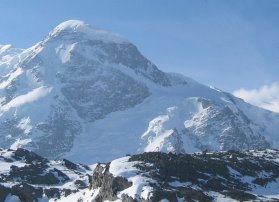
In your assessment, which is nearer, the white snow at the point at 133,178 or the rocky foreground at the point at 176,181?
the white snow at the point at 133,178

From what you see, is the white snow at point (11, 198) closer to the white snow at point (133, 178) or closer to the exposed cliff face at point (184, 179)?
the exposed cliff face at point (184, 179)

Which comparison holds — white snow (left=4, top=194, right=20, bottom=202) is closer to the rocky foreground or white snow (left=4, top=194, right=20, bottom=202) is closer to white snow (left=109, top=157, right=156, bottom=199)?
the rocky foreground

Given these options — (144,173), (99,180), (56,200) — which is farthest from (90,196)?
(56,200)

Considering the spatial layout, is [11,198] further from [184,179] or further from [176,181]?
[184,179]

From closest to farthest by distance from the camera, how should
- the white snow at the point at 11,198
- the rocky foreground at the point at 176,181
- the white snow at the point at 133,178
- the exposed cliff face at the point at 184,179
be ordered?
the white snow at the point at 133,178
the exposed cliff face at the point at 184,179
the rocky foreground at the point at 176,181
the white snow at the point at 11,198

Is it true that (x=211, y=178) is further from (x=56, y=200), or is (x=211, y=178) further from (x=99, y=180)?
(x=56, y=200)

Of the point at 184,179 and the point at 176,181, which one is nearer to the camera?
the point at 176,181

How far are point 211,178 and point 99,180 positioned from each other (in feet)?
92.7

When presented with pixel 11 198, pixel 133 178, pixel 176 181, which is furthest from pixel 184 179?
pixel 11 198

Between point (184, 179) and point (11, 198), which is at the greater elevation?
point (184, 179)

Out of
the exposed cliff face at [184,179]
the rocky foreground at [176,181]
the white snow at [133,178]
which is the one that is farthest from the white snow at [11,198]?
the white snow at [133,178]

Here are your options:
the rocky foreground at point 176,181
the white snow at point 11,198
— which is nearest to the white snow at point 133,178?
the rocky foreground at point 176,181

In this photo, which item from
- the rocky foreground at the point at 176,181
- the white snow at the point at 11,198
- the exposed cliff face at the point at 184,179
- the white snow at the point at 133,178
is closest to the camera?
the white snow at the point at 133,178

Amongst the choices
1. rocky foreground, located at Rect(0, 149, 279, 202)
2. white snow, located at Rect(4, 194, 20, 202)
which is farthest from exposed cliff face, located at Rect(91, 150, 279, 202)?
white snow, located at Rect(4, 194, 20, 202)
